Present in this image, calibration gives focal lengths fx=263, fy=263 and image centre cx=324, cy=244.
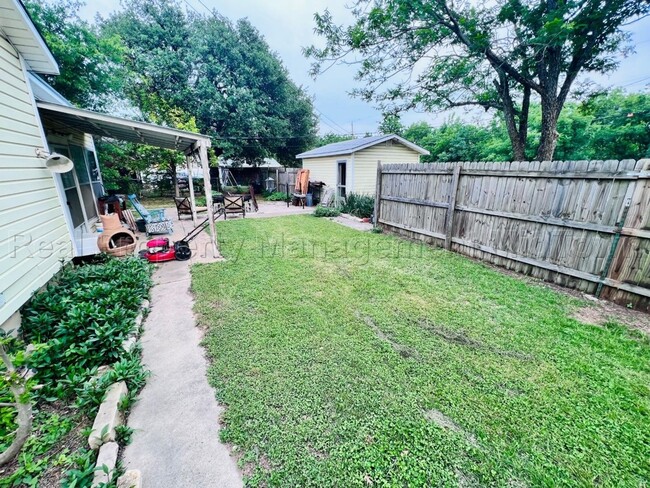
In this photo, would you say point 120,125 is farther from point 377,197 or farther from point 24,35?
point 377,197

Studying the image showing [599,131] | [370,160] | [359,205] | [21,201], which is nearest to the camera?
[21,201]

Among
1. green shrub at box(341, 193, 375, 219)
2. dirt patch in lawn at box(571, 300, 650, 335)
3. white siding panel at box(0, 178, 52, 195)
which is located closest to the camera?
white siding panel at box(0, 178, 52, 195)

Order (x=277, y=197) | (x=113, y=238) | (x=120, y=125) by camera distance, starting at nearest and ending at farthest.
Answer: (x=120, y=125)
(x=113, y=238)
(x=277, y=197)

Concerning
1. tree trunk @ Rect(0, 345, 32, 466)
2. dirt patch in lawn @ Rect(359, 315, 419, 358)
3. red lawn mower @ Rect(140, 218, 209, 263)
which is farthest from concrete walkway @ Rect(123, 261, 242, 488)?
red lawn mower @ Rect(140, 218, 209, 263)

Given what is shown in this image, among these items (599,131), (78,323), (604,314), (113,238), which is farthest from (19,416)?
(599,131)

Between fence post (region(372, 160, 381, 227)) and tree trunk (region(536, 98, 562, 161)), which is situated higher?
tree trunk (region(536, 98, 562, 161))

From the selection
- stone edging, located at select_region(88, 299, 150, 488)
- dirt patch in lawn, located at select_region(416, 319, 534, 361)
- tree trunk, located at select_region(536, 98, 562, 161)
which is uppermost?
tree trunk, located at select_region(536, 98, 562, 161)

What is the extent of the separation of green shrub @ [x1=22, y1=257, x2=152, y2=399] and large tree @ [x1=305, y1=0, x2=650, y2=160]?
8801mm

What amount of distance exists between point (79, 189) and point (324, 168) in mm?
9261

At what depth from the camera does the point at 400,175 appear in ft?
23.0

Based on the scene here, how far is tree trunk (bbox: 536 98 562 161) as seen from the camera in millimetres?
6932

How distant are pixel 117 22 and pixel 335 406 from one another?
23033 millimetres

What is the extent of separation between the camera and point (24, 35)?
10.3ft

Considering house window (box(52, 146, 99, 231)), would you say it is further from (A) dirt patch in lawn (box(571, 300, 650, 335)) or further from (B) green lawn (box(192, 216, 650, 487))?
(A) dirt patch in lawn (box(571, 300, 650, 335))
